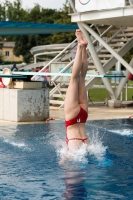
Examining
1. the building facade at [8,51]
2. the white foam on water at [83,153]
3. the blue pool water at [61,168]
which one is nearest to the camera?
the blue pool water at [61,168]

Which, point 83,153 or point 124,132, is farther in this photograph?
point 124,132

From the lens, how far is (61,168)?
1020 cm

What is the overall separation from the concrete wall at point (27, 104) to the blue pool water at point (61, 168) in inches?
114

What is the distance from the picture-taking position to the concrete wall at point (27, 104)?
18000 mm

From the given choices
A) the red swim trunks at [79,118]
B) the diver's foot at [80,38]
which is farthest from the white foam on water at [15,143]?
the diver's foot at [80,38]

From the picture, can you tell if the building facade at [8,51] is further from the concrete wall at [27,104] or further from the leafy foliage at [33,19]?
the concrete wall at [27,104]

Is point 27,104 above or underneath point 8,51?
underneath

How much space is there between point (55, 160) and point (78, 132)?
0.70 m

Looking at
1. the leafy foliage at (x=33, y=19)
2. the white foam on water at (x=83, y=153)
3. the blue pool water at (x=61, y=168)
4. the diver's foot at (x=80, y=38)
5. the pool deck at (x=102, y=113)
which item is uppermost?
the leafy foliage at (x=33, y=19)

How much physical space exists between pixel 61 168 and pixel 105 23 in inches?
536

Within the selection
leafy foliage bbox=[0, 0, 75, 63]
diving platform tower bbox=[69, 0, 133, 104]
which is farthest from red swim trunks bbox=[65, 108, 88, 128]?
leafy foliage bbox=[0, 0, 75, 63]

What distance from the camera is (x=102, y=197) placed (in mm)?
8211

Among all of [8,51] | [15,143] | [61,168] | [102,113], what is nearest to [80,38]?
[61,168]

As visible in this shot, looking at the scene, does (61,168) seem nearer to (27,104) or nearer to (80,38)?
(80,38)
